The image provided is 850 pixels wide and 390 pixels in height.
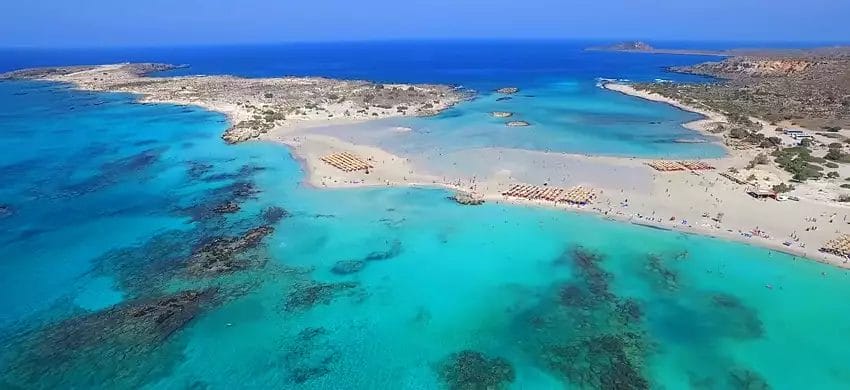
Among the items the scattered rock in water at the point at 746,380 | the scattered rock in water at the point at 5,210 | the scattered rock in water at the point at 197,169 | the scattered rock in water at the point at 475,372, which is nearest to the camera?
the scattered rock in water at the point at 746,380

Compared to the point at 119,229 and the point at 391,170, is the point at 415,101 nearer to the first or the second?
the point at 391,170

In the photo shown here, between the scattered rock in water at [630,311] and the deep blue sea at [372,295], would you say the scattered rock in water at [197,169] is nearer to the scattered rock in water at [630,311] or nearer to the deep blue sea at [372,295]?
the deep blue sea at [372,295]

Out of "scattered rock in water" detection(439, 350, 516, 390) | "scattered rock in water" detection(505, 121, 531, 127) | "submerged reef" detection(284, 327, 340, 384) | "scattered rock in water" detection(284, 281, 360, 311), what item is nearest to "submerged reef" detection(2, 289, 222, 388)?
"scattered rock in water" detection(284, 281, 360, 311)

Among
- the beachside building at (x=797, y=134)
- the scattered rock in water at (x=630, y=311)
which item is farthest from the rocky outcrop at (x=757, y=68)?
the scattered rock in water at (x=630, y=311)

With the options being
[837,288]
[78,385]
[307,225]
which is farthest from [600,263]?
[78,385]

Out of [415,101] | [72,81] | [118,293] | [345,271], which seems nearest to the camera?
[118,293]

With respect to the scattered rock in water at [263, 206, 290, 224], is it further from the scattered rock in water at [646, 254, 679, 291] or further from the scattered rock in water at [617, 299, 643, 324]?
the scattered rock in water at [646, 254, 679, 291]

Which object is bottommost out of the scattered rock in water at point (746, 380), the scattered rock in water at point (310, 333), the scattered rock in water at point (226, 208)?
the scattered rock in water at point (746, 380)
